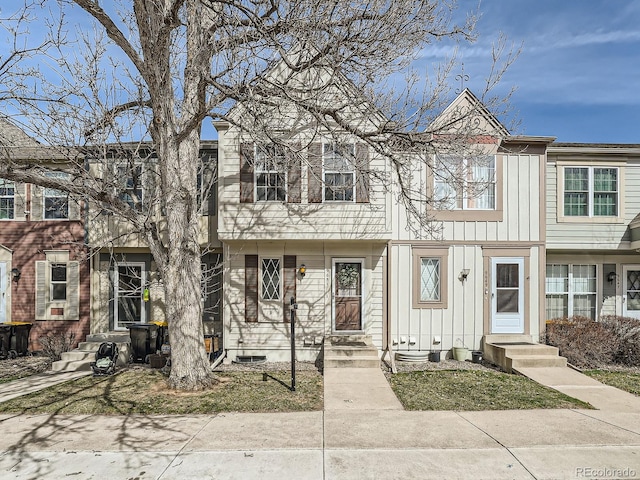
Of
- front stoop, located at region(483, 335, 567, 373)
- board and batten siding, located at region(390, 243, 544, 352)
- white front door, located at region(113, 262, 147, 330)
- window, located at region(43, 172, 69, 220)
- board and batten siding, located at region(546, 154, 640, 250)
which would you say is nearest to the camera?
front stoop, located at region(483, 335, 567, 373)

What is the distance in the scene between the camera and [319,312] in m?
11.5

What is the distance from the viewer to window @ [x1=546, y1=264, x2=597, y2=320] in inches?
508

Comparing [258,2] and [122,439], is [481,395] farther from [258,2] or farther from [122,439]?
[258,2]

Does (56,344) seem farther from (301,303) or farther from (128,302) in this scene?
(301,303)

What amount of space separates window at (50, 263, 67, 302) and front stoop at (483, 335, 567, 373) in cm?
1240

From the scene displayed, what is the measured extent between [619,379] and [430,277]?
4.73 m

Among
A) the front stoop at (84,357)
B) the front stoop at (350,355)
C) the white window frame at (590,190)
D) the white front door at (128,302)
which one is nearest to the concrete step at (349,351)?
the front stoop at (350,355)

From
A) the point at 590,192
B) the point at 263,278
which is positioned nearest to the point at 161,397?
the point at 263,278

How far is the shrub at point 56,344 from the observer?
37.6 feet

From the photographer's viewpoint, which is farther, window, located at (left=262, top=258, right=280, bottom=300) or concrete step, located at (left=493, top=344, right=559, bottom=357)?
window, located at (left=262, top=258, right=280, bottom=300)

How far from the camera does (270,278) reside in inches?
452

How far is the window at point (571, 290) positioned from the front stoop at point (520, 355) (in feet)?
7.44

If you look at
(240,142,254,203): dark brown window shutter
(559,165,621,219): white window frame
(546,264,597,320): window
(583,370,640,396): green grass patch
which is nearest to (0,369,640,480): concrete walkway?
(583,370,640,396): green grass patch

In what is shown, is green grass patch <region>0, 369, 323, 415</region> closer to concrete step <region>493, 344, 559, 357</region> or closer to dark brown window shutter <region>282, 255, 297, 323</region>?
dark brown window shutter <region>282, 255, 297, 323</region>
